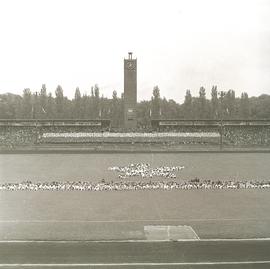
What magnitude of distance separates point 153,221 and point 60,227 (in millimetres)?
3318

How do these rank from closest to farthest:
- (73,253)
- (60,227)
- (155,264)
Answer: (155,264) < (73,253) < (60,227)

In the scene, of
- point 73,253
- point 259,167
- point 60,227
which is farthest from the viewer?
point 259,167

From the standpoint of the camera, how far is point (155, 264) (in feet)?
38.9

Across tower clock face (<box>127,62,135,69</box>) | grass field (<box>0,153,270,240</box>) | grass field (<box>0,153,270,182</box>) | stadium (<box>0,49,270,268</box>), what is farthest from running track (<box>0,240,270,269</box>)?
tower clock face (<box>127,62,135,69</box>)

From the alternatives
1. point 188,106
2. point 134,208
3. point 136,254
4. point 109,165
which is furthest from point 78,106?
point 136,254

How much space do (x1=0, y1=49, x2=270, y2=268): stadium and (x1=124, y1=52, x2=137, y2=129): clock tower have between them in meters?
17.9

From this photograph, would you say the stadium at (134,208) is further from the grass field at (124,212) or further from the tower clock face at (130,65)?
the tower clock face at (130,65)

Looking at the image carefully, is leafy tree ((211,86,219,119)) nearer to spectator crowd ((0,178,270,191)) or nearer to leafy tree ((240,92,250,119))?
leafy tree ((240,92,250,119))

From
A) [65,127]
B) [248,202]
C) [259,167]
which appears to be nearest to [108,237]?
[248,202]

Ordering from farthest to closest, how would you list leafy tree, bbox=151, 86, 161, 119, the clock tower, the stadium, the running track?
leafy tree, bbox=151, 86, 161, 119 < the clock tower < the stadium < the running track

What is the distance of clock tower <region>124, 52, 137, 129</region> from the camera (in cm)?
6556

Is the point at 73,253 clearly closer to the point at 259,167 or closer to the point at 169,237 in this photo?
the point at 169,237

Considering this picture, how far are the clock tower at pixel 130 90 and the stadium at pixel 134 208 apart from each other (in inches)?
706

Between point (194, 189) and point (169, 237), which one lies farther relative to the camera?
point (194, 189)
